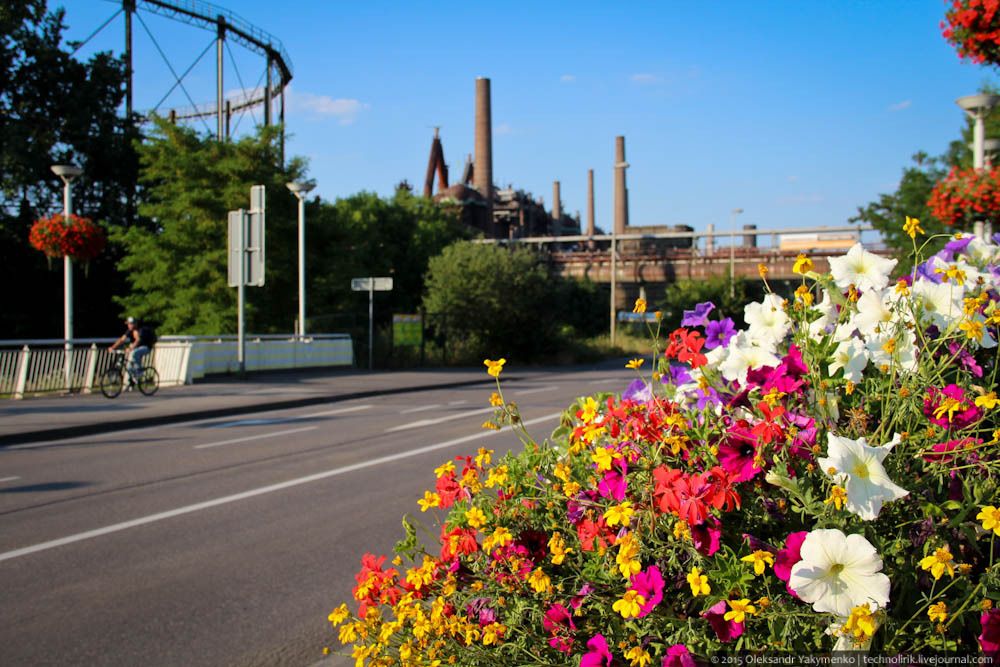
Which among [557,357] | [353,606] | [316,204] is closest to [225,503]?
[353,606]

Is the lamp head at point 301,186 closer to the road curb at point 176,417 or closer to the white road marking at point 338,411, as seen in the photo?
the road curb at point 176,417

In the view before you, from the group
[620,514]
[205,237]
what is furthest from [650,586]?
[205,237]

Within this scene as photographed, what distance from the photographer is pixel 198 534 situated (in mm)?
6543

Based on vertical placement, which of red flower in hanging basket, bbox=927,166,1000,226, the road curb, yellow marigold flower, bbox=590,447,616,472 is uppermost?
red flower in hanging basket, bbox=927,166,1000,226

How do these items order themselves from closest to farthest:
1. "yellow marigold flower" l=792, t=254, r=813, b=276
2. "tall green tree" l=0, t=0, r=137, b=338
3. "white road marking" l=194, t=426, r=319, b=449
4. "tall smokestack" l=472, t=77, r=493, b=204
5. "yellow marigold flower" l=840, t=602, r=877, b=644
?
"yellow marigold flower" l=840, t=602, r=877, b=644 → "yellow marigold flower" l=792, t=254, r=813, b=276 → "white road marking" l=194, t=426, r=319, b=449 → "tall green tree" l=0, t=0, r=137, b=338 → "tall smokestack" l=472, t=77, r=493, b=204

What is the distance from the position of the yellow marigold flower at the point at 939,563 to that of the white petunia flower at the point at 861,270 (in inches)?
42.0

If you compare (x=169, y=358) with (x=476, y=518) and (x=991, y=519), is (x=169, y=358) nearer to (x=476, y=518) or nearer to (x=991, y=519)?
(x=476, y=518)

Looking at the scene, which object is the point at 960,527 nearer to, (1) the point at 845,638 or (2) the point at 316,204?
(1) the point at 845,638

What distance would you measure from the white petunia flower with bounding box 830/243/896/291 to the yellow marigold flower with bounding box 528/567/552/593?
1.33m

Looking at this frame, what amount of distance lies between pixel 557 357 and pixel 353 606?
29.1m

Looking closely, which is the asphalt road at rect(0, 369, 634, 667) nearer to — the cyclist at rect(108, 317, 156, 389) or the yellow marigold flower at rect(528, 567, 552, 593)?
the yellow marigold flower at rect(528, 567, 552, 593)

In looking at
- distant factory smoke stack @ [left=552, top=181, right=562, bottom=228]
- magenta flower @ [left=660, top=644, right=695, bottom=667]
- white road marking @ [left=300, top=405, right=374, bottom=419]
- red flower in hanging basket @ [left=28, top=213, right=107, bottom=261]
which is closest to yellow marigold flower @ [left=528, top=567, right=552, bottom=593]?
magenta flower @ [left=660, top=644, right=695, bottom=667]

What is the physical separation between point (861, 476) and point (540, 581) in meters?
0.84

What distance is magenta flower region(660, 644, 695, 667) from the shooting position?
198 cm
